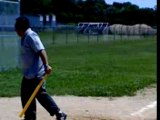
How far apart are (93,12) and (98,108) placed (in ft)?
298

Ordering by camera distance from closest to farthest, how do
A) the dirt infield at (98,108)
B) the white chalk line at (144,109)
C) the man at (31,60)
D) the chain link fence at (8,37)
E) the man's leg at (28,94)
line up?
the man at (31,60) < the man's leg at (28,94) < the dirt infield at (98,108) < the white chalk line at (144,109) < the chain link fence at (8,37)

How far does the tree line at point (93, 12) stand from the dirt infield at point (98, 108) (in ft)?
265

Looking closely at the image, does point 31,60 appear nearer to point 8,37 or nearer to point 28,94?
point 28,94

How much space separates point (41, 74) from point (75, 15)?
91271 millimetres

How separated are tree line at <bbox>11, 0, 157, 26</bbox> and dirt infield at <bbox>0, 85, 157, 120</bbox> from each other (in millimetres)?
80858

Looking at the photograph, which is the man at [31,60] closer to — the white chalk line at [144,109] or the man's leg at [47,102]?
the man's leg at [47,102]

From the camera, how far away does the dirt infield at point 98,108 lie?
9.44m

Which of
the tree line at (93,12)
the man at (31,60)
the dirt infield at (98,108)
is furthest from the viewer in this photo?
the tree line at (93,12)

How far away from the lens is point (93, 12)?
330ft

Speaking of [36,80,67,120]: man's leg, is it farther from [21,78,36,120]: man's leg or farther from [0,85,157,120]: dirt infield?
[0,85,157,120]: dirt infield

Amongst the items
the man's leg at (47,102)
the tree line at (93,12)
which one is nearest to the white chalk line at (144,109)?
the man's leg at (47,102)

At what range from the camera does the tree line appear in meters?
95.2

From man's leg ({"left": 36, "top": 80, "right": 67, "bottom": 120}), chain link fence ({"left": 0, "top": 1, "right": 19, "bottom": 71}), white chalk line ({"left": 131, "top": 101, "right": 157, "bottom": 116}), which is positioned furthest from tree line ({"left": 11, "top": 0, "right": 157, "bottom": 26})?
man's leg ({"left": 36, "top": 80, "right": 67, "bottom": 120})

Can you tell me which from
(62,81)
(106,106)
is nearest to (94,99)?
(106,106)
